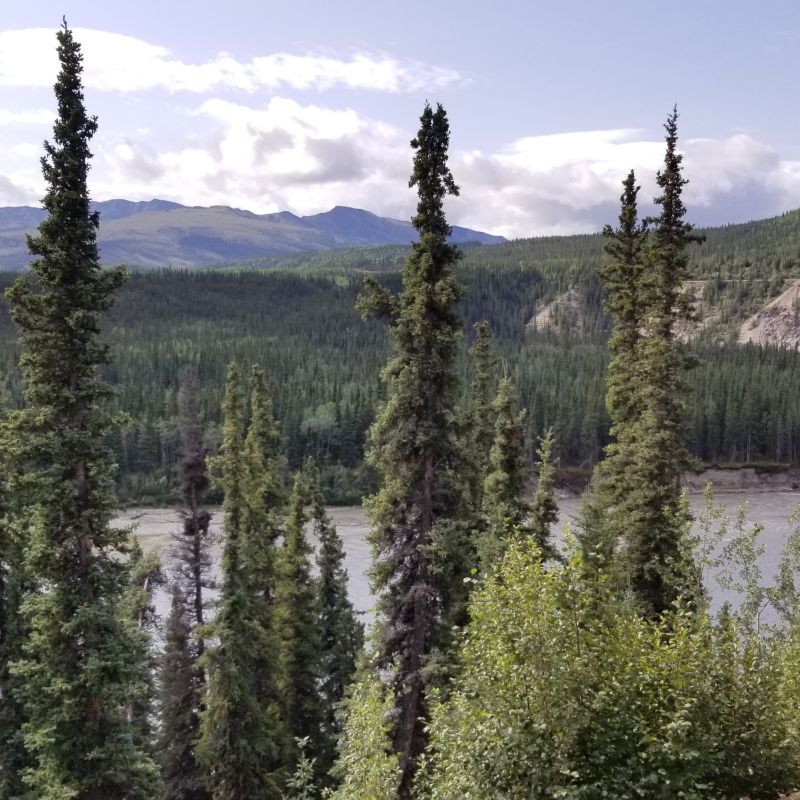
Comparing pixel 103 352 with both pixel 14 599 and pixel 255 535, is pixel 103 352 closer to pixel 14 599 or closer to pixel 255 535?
pixel 14 599

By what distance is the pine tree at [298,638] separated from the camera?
3609cm

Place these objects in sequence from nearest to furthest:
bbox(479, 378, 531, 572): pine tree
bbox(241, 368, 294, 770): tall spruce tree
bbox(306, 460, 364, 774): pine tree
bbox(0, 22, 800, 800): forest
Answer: bbox(0, 22, 800, 800): forest
bbox(479, 378, 531, 572): pine tree
bbox(241, 368, 294, 770): tall spruce tree
bbox(306, 460, 364, 774): pine tree

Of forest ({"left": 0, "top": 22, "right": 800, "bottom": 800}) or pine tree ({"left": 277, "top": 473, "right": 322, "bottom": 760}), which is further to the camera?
pine tree ({"left": 277, "top": 473, "right": 322, "bottom": 760})

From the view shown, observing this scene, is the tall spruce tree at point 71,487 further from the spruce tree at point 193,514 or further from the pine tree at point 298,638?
the spruce tree at point 193,514

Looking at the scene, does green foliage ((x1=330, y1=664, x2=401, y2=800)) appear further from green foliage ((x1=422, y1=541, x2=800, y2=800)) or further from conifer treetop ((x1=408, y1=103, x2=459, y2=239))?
conifer treetop ((x1=408, y1=103, x2=459, y2=239))

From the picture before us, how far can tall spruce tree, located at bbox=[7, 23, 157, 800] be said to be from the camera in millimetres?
18766

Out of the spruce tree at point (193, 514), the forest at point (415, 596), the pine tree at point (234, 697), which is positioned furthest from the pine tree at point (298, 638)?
the spruce tree at point (193, 514)

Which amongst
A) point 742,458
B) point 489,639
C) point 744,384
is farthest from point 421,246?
point 744,384

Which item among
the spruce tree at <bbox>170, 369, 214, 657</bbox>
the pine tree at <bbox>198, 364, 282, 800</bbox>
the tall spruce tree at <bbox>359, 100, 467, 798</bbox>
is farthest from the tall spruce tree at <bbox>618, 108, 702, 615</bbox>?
the spruce tree at <bbox>170, 369, 214, 657</bbox>

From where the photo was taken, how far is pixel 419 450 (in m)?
21.2

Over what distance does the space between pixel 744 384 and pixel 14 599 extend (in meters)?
141

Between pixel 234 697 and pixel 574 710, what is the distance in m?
21.8

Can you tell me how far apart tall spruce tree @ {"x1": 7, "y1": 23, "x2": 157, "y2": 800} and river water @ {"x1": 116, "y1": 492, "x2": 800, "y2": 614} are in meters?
40.5

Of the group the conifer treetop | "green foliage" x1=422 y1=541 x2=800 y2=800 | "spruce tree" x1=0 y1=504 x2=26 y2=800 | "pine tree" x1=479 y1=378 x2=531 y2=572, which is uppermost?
the conifer treetop
